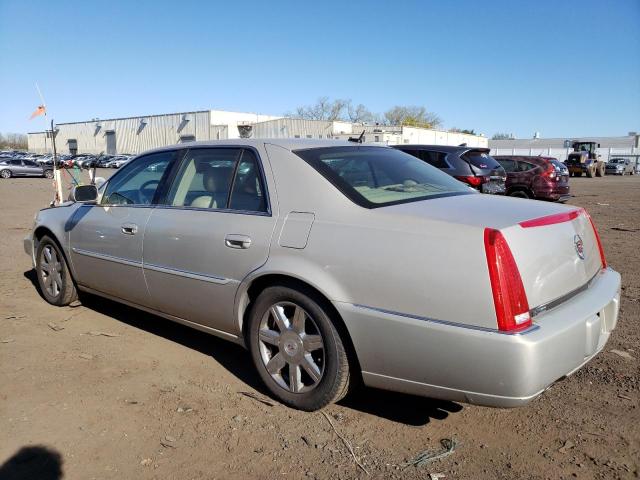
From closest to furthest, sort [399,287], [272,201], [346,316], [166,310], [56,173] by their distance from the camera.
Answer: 1. [399,287]
2. [346,316]
3. [272,201]
4. [166,310]
5. [56,173]

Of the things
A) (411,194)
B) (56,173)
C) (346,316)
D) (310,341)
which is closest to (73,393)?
(310,341)

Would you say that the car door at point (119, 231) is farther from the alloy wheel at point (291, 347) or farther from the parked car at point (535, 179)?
the parked car at point (535, 179)

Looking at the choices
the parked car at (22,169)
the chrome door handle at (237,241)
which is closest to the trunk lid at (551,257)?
the chrome door handle at (237,241)

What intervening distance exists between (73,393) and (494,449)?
251cm

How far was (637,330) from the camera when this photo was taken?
171 inches

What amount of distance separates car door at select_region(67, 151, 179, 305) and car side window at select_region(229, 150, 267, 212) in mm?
762

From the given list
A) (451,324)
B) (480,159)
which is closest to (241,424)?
(451,324)

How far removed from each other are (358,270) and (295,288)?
1.53 ft

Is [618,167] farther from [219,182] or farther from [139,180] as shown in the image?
[219,182]

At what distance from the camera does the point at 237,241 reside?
3.29 m

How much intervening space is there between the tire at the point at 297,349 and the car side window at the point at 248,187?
564 mm

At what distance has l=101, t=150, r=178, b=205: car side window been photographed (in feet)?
13.5

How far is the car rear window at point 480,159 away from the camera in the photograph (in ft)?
37.1

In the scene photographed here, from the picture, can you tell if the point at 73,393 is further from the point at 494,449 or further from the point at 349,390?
the point at 494,449
